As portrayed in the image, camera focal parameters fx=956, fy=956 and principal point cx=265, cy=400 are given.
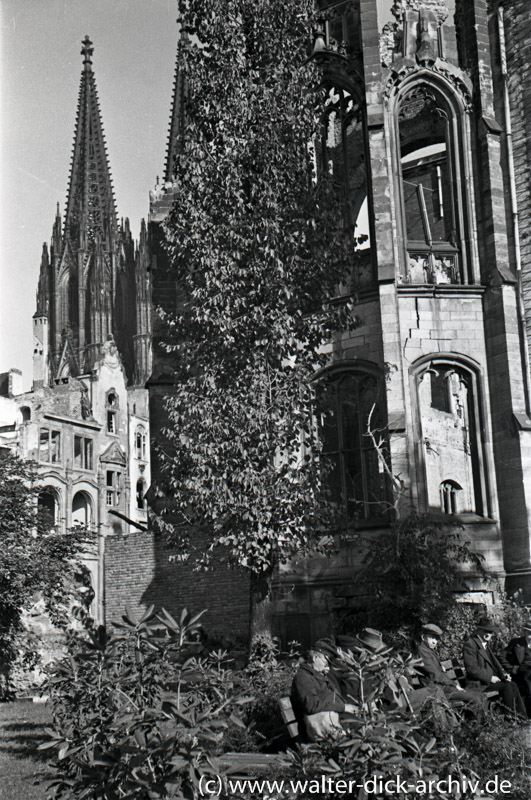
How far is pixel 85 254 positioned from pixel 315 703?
98380 mm

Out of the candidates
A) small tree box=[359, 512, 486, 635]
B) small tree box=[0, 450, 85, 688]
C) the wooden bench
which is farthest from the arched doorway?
the wooden bench

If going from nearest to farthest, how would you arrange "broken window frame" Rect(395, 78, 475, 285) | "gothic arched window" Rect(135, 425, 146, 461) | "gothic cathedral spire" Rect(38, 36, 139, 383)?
1. "broken window frame" Rect(395, 78, 475, 285)
2. "gothic arched window" Rect(135, 425, 146, 461)
3. "gothic cathedral spire" Rect(38, 36, 139, 383)

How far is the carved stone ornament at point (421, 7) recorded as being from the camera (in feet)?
63.1

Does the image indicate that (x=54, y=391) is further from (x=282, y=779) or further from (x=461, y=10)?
(x=282, y=779)

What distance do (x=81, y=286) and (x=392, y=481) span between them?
8840cm

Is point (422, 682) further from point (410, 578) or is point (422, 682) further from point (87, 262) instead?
point (87, 262)

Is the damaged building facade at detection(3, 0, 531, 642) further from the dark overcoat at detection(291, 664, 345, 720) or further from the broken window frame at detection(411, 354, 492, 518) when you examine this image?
the dark overcoat at detection(291, 664, 345, 720)

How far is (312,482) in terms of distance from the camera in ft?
47.6

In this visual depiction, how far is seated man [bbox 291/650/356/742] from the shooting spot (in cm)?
774

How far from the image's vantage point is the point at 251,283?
596 inches

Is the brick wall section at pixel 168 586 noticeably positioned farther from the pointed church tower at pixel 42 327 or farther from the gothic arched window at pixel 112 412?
the gothic arched window at pixel 112 412

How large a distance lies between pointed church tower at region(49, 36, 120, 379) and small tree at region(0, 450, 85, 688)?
76.1 metres

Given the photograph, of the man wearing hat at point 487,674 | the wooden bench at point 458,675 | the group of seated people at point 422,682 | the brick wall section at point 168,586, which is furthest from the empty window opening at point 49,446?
the man wearing hat at point 487,674

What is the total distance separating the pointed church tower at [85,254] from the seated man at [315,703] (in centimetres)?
8881
